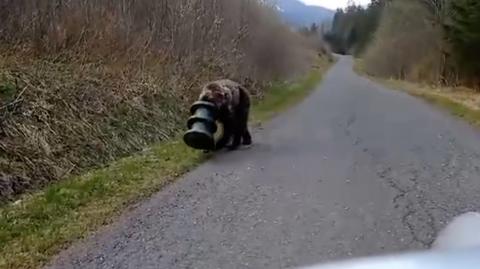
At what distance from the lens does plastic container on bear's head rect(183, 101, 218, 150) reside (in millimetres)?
10812

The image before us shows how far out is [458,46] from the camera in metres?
34.7

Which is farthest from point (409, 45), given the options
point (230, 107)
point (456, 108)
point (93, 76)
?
point (93, 76)

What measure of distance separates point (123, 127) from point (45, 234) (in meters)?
5.68

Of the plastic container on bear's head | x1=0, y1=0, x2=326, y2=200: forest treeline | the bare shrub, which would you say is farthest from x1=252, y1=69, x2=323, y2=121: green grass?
the bare shrub

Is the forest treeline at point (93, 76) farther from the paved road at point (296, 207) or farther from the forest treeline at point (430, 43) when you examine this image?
the forest treeline at point (430, 43)

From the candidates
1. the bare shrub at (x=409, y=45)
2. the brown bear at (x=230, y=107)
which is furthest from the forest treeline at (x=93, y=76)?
the bare shrub at (x=409, y=45)

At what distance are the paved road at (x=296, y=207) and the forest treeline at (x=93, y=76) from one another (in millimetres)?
1759

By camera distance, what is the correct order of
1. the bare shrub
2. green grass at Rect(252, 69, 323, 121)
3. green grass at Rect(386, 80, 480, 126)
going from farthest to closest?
the bare shrub → green grass at Rect(252, 69, 323, 121) → green grass at Rect(386, 80, 480, 126)

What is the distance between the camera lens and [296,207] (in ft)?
23.9

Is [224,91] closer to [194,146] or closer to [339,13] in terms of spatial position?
[194,146]

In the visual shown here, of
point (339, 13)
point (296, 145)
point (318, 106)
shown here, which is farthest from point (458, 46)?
point (339, 13)

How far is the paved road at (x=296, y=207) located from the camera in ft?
18.4

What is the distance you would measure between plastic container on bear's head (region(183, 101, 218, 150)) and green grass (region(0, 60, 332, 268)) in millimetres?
229

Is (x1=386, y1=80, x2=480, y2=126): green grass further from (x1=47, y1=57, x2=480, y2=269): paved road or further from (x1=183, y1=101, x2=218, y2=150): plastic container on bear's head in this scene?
(x1=183, y1=101, x2=218, y2=150): plastic container on bear's head
